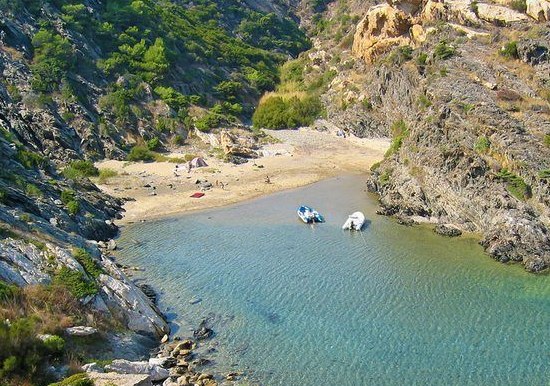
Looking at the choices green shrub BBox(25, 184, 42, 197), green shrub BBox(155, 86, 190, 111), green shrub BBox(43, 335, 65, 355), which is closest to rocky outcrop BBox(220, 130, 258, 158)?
green shrub BBox(155, 86, 190, 111)

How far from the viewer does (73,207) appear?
116ft

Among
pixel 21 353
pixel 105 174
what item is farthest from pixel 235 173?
pixel 21 353

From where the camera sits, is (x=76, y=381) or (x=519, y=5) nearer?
(x=76, y=381)

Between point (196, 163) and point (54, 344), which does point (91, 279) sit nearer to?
point (54, 344)

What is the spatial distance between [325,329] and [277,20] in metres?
107

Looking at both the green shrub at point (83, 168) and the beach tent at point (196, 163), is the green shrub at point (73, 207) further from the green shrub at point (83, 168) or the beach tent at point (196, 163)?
the beach tent at point (196, 163)

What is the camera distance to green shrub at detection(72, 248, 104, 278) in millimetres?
23128

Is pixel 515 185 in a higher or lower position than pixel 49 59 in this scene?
lower

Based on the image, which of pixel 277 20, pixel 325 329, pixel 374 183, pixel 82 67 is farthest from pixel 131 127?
pixel 277 20

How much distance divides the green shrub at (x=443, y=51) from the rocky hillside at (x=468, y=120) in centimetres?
14

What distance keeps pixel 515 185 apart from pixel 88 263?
85.7 ft

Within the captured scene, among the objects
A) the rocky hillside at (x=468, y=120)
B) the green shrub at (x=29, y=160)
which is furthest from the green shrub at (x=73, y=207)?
the rocky hillside at (x=468, y=120)

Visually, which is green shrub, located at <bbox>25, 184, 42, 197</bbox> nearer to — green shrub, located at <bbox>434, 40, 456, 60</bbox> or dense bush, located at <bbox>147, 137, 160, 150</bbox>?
dense bush, located at <bbox>147, 137, 160, 150</bbox>

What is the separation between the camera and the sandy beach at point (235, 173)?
45.2 m
